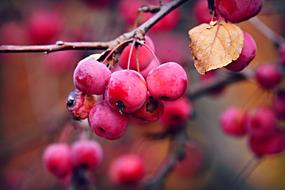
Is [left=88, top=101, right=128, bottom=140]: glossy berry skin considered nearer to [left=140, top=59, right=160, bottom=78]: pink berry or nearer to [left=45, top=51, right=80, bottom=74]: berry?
[left=140, top=59, right=160, bottom=78]: pink berry

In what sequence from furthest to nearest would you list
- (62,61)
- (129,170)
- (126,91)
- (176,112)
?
(62,61)
(129,170)
(176,112)
(126,91)

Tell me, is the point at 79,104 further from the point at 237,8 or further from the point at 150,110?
the point at 237,8

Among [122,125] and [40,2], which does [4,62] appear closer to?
[40,2]

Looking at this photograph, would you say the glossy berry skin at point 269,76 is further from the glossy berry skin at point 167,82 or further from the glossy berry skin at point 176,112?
the glossy berry skin at point 167,82

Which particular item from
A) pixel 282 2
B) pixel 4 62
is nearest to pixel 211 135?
pixel 282 2

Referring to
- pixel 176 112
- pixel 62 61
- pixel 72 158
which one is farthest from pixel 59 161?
pixel 62 61
